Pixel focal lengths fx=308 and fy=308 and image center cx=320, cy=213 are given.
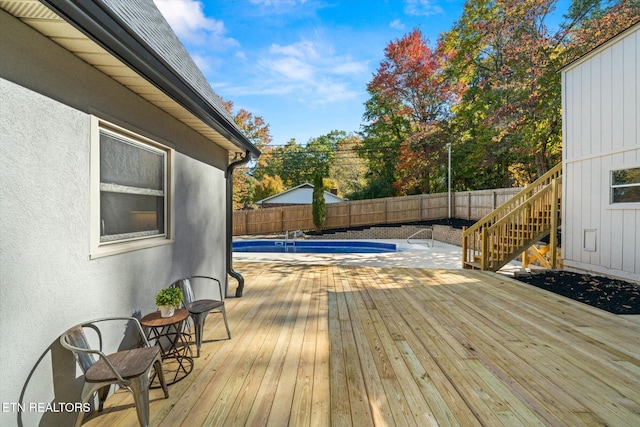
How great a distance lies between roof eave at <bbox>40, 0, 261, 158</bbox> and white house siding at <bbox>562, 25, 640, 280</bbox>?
22.3 feet

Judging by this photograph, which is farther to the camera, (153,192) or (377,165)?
(377,165)

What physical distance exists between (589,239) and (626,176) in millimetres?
1340

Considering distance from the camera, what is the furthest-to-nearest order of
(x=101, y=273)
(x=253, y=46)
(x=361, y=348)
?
(x=253, y=46)
(x=361, y=348)
(x=101, y=273)

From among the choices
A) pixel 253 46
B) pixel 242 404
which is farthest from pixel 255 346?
pixel 253 46

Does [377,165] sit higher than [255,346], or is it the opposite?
[377,165]

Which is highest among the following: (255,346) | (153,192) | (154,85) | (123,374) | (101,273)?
(154,85)

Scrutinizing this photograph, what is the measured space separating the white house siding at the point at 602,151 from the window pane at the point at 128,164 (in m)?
7.14

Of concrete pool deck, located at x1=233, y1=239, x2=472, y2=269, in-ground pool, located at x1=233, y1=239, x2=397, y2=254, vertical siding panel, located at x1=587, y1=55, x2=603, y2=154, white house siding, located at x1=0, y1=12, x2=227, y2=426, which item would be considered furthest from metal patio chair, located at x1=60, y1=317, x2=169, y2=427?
in-ground pool, located at x1=233, y1=239, x2=397, y2=254

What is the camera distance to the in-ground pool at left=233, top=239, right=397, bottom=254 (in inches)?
520

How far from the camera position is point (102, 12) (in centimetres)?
154

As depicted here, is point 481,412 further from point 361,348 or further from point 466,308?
point 466,308

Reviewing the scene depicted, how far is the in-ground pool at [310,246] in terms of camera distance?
13.2 meters

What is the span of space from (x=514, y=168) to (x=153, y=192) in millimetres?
18363

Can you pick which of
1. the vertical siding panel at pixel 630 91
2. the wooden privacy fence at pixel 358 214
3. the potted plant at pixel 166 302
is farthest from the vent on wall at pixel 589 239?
the wooden privacy fence at pixel 358 214
